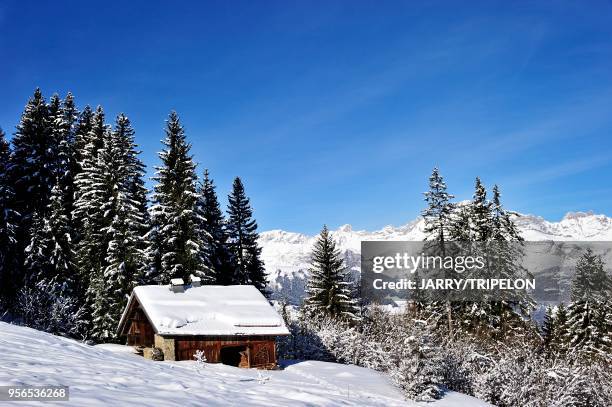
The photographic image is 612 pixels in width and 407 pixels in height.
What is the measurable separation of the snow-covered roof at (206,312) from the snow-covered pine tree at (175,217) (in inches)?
183

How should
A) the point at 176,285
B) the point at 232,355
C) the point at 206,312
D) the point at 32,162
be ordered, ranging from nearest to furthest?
1. the point at 206,312
2. the point at 232,355
3. the point at 176,285
4. the point at 32,162

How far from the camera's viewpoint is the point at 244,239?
1898 inches

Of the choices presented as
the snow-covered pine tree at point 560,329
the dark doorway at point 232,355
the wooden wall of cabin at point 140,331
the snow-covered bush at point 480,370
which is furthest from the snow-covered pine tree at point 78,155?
the snow-covered pine tree at point 560,329

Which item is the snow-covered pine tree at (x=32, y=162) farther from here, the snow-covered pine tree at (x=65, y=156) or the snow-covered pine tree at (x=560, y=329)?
the snow-covered pine tree at (x=560, y=329)

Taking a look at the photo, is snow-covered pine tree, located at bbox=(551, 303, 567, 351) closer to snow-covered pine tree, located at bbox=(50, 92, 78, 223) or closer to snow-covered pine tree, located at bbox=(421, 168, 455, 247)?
snow-covered pine tree, located at bbox=(421, 168, 455, 247)

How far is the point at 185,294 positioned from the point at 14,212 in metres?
18.2

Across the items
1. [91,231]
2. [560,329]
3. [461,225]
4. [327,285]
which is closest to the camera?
[91,231]

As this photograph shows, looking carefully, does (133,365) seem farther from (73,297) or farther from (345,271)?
(345,271)

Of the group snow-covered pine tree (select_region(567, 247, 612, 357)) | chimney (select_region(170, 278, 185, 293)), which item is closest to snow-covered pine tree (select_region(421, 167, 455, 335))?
snow-covered pine tree (select_region(567, 247, 612, 357))

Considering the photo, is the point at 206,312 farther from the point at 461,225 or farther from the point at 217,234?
the point at 461,225

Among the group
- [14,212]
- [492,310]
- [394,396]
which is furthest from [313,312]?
[14,212]

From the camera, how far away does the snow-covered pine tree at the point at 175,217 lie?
36812 millimetres

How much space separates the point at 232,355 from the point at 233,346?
3.14 meters

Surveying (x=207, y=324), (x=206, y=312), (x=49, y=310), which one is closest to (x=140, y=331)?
(x=206, y=312)
